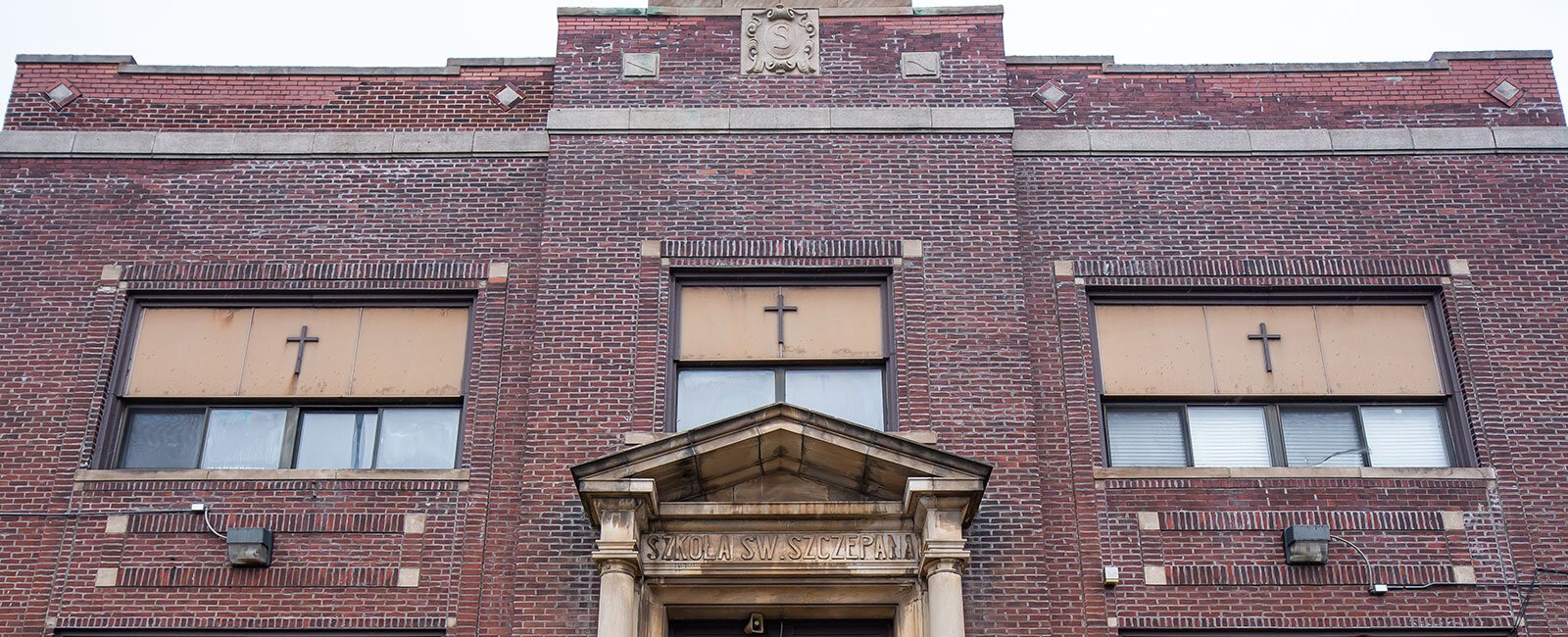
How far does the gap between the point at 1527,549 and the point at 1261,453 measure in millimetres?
2282

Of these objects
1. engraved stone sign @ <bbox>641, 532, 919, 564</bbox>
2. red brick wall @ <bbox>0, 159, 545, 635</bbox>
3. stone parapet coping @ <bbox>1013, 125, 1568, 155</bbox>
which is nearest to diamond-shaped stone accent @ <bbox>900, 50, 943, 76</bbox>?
stone parapet coping @ <bbox>1013, 125, 1568, 155</bbox>

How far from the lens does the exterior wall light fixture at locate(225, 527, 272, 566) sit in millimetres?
12500

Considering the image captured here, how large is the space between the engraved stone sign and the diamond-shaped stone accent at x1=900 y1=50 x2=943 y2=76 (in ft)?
16.7

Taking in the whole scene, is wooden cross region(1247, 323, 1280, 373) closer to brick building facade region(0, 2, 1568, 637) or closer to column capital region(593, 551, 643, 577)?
brick building facade region(0, 2, 1568, 637)

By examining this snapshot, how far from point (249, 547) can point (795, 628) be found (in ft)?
15.0

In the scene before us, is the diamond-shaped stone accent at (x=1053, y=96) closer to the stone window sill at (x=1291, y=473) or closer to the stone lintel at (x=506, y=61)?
the stone window sill at (x=1291, y=473)

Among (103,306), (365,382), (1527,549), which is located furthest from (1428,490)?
(103,306)

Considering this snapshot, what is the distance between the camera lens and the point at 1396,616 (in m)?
12.5

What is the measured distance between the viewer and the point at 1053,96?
50.5ft

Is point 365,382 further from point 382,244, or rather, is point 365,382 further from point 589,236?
point 589,236

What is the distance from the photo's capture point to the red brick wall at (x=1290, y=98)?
49.9 ft

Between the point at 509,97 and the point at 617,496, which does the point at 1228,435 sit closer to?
the point at 617,496

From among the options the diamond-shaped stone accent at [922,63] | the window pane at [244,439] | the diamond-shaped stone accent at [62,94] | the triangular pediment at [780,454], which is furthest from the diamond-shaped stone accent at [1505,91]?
the diamond-shaped stone accent at [62,94]

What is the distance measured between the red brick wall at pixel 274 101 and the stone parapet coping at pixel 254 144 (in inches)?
7.2
